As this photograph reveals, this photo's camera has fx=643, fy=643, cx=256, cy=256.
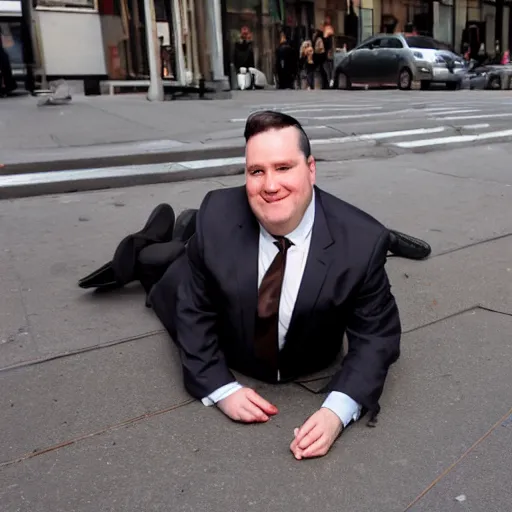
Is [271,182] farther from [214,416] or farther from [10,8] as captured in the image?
[10,8]

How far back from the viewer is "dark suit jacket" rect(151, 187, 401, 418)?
227cm

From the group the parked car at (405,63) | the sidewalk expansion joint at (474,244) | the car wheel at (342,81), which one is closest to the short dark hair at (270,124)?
the sidewalk expansion joint at (474,244)

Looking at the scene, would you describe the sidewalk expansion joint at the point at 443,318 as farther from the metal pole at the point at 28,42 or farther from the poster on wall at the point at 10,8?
the poster on wall at the point at 10,8

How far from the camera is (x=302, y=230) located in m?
2.33

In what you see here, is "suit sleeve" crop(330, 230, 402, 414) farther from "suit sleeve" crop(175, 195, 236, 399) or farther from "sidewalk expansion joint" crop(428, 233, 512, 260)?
"sidewalk expansion joint" crop(428, 233, 512, 260)

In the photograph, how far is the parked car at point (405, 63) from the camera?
17.8 m

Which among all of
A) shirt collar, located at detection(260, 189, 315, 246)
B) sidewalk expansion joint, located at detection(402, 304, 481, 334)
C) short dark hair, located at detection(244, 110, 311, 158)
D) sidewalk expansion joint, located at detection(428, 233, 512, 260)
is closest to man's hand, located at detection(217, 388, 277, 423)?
shirt collar, located at detection(260, 189, 315, 246)

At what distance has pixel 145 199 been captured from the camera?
5715 millimetres

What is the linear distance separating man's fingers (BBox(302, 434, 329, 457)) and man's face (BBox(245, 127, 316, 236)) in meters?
0.73

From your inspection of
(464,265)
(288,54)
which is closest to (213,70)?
(288,54)

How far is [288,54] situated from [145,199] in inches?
625

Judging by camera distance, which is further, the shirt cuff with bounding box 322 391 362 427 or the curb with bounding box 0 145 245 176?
the curb with bounding box 0 145 245 176

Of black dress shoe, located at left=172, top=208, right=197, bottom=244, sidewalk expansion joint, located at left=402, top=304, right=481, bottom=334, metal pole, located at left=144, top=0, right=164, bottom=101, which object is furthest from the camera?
metal pole, located at left=144, top=0, right=164, bottom=101

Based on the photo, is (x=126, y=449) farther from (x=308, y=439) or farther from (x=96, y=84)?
(x=96, y=84)
